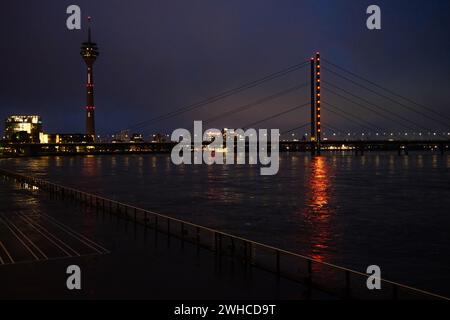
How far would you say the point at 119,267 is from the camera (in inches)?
674

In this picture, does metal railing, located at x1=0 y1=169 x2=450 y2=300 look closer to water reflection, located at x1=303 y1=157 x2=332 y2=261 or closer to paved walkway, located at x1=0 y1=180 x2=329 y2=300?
paved walkway, located at x1=0 y1=180 x2=329 y2=300

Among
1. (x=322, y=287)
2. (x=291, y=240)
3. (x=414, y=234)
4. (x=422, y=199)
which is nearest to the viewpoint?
(x=322, y=287)

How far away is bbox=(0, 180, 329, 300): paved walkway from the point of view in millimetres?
14453

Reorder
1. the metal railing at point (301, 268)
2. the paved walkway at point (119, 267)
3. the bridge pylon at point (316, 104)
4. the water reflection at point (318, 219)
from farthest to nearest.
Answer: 1. the bridge pylon at point (316, 104)
2. the water reflection at point (318, 219)
3. the paved walkway at point (119, 267)
4. the metal railing at point (301, 268)

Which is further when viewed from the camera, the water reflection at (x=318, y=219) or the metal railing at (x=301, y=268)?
the water reflection at (x=318, y=219)

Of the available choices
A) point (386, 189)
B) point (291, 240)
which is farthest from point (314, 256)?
point (386, 189)

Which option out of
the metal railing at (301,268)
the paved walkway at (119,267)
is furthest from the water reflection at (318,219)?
the paved walkway at (119,267)

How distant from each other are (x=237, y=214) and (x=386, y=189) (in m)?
26.4

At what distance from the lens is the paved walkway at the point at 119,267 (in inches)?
569

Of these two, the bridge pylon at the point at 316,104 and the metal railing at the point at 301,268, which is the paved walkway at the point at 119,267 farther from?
the bridge pylon at the point at 316,104

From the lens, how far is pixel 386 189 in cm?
5506

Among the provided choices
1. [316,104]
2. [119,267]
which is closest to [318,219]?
[119,267]
